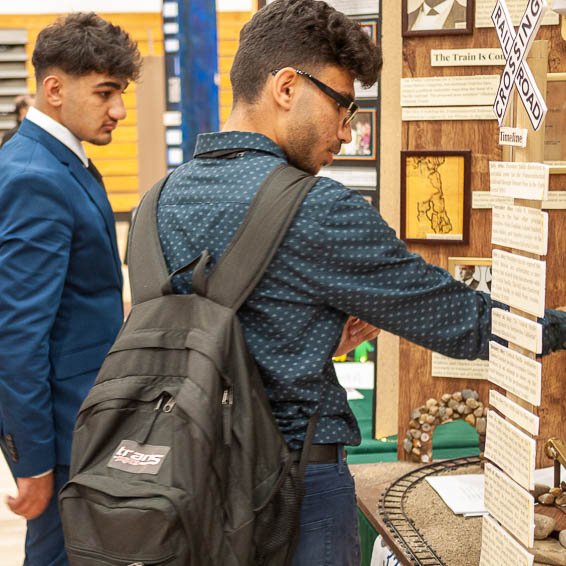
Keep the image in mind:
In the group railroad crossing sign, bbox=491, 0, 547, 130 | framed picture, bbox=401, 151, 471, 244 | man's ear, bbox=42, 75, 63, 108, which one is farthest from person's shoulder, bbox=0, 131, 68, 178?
railroad crossing sign, bbox=491, 0, 547, 130

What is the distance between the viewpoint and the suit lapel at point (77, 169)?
86.1 inches

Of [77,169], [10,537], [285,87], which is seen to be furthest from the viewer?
[10,537]

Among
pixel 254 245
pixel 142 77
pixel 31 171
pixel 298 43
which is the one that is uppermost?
pixel 142 77

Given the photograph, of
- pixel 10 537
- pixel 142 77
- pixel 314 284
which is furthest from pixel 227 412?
pixel 142 77

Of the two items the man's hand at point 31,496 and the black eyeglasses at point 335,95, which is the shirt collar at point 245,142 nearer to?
the black eyeglasses at point 335,95

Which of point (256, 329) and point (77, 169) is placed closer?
point (256, 329)

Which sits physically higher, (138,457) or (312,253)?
(312,253)

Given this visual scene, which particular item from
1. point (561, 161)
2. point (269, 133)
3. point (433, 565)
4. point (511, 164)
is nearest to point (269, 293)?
point (269, 133)

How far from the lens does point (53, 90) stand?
2.28 metres

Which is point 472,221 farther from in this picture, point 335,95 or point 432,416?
point 335,95

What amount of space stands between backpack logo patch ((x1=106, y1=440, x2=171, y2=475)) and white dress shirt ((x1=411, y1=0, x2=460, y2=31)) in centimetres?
171

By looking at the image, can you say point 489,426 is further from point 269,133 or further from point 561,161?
point 561,161

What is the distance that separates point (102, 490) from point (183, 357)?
239 mm

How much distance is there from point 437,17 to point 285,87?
46.7 inches
